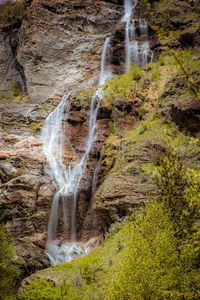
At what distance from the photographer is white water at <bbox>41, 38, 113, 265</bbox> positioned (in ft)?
53.8

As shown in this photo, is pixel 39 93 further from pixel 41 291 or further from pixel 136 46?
pixel 41 291

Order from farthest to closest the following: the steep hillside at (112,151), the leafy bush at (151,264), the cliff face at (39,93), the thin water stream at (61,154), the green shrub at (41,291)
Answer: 1. the cliff face at (39,93)
2. the thin water stream at (61,154)
3. the green shrub at (41,291)
4. the steep hillside at (112,151)
5. the leafy bush at (151,264)

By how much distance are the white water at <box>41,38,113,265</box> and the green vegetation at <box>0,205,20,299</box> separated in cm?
237

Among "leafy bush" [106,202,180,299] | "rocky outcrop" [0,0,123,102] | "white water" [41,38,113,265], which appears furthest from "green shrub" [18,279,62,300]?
"rocky outcrop" [0,0,123,102]

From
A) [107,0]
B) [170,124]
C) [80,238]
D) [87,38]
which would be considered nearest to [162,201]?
[170,124]

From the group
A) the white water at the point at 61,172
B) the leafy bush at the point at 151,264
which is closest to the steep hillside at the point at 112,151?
the leafy bush at the point at 151,264

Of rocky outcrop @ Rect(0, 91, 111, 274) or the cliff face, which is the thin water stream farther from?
the cliff face

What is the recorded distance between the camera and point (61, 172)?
67.6 feet

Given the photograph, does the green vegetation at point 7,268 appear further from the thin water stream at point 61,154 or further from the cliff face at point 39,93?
the thin water stream at point 61,154

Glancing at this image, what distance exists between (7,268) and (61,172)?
339 inches

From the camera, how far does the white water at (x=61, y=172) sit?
1639 cm

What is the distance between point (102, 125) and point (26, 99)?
567 inches

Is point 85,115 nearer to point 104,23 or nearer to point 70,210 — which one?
point 70,210

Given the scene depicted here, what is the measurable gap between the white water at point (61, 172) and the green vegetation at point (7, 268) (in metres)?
2.37
